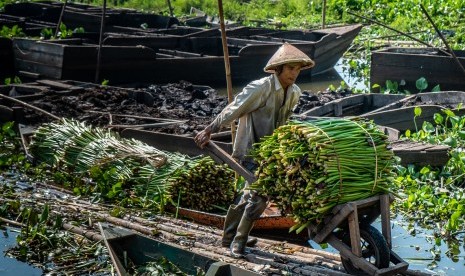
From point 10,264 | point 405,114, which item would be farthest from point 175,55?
point 10,264

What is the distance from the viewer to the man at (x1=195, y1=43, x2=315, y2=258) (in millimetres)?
6500

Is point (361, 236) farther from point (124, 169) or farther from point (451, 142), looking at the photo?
point (451, 142)

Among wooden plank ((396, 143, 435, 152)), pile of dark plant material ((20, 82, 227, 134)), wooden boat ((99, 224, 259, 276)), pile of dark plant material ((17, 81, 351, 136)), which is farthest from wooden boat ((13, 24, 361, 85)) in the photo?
wooden boat ((99, 224, 259, 276))

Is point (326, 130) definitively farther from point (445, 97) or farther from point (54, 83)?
point (54, 83)

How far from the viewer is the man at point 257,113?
256 inches

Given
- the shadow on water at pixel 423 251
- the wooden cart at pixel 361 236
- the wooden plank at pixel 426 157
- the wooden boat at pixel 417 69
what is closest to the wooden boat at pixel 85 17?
the wooden boat at pixel 417 69

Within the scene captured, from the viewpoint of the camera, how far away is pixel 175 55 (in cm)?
1669

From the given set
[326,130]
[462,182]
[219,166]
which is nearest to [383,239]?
[326,130]

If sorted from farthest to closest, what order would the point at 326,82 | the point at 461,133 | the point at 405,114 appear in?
the point at 326,82 → the point at 405,114 → the point at 461,133

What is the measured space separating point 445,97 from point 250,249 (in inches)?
234

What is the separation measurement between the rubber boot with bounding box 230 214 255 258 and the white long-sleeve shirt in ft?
1.48

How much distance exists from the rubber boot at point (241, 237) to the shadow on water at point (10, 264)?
1605mm

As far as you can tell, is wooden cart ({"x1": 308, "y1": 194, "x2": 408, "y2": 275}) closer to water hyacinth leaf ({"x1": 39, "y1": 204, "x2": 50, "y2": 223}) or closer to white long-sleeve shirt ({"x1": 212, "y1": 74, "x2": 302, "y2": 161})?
white long-sleeve shirt ({"x1": 212, "y1": 74, "x2": 302, "y2": 161})

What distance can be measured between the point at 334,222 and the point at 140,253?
5.11 feet
